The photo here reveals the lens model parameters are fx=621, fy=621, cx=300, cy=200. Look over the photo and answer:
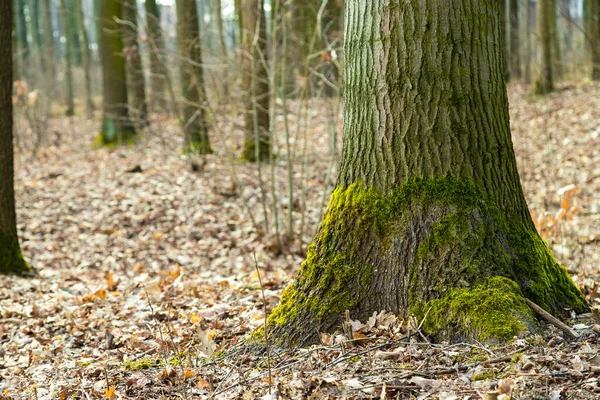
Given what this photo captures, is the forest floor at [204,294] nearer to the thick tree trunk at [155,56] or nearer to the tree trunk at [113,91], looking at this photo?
the tree trunk at [113,91]

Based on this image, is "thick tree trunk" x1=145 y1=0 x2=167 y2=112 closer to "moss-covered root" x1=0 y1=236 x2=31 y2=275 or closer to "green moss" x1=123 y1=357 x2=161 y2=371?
"moss-covered root" x1=0 y1=236 x2=31 y2=275

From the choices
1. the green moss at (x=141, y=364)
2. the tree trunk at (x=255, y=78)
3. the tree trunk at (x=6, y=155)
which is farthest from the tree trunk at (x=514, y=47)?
the green moss at (x=141, y=364)

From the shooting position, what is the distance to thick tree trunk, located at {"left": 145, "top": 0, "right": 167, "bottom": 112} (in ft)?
30.1

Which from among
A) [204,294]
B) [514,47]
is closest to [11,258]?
[204,294]

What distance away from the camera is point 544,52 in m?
14.4

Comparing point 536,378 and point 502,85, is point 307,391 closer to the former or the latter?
point 536,378

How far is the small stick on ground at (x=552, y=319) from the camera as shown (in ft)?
11.0

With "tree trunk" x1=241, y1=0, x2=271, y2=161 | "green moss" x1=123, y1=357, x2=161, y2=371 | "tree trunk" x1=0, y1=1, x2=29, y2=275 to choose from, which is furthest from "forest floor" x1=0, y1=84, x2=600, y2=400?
"tree trunk" x1=241, y1=0, x2=271, y2=161

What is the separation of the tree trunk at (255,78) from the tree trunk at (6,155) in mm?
2633

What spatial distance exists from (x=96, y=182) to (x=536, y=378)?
9700 millimetres

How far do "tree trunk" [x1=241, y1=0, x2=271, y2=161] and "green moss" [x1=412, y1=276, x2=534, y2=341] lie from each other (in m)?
4.33

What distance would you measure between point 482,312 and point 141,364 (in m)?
2.12

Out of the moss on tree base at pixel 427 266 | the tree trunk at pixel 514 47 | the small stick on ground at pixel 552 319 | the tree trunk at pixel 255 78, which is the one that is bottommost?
the small stick on ground at pixel 552 319

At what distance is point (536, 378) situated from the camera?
2918mm
